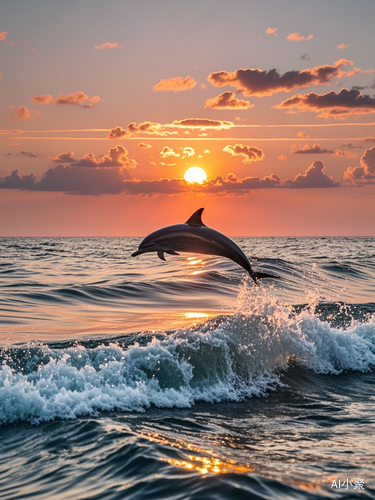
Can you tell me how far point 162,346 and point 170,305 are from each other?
8141 mm

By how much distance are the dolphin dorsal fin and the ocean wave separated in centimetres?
318

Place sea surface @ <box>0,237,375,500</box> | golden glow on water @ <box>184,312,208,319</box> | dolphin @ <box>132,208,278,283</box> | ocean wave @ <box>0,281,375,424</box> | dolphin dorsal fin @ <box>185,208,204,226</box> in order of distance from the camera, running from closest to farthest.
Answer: sea surface @ <box>0,237,375,500</box> < dolphin @ <box>132,208,278,283</box> < dolphin dorsal fin @ <box>185,208,204,226</box> < ocean wave @ <box>0,281,375,424</box> < golden glow on water @ <box>184,312,208,319</box>

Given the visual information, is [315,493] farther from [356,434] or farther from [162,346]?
[162,346]

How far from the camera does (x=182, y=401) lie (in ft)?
32.2

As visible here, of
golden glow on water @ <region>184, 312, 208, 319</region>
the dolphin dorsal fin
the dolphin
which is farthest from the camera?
golden glow on water @ <region>184, 312, 208, 319</region>

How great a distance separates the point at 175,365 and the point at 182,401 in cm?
124

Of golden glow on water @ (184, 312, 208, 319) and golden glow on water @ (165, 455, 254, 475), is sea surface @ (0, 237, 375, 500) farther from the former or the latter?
golden glow on water @ (184, 312, 208, 319)

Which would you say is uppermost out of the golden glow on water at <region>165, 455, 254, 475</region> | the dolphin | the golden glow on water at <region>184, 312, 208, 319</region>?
the dolphin

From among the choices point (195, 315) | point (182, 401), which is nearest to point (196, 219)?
point (182, 401)

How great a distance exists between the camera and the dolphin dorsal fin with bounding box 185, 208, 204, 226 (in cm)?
842

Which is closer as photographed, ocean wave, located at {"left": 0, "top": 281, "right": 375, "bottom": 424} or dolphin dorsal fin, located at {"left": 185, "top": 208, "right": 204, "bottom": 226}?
dolphin dorsal fin, located at {"left": 185, "top": 208, "right": 204, "bottom": 226}

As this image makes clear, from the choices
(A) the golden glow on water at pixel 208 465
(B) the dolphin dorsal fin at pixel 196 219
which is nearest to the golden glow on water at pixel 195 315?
(B) the dolphin dorsal fin at pixel 196 219

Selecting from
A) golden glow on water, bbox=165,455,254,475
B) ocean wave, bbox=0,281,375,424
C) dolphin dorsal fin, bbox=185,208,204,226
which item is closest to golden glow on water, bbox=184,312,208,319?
ocean wave, bbox=0,281,375,424

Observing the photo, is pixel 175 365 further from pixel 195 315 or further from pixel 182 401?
pixel 195 315
